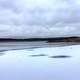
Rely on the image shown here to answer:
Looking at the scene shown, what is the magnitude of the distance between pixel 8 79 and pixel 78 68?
302cm

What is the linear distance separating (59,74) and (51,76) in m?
0.39

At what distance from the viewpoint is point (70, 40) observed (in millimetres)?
35500

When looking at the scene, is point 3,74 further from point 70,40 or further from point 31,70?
point 70,40

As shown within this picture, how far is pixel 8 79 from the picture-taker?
24.1 ft

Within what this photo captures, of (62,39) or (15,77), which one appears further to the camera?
(62,39)

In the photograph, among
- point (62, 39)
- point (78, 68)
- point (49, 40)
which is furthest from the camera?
point (49, 40)

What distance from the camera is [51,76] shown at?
25.6ft

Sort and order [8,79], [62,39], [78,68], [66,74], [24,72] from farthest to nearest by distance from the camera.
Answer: [62,39], [78,68], [24,72], [66,74], [8,79]

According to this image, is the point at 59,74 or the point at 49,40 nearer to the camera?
the point at 59,74

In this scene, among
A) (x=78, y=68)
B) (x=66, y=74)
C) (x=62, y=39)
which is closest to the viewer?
Result: (x=66, y=74)

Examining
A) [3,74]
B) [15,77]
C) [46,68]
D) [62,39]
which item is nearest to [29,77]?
[15,77]

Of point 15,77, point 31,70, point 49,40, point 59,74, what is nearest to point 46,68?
point 31,70

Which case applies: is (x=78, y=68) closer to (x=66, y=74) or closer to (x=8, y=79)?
(x=66, y=74)

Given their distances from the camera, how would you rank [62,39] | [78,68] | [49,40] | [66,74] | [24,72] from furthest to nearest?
[49,40]
[62,39]
[78,68]
[24,72]
[66,74]
